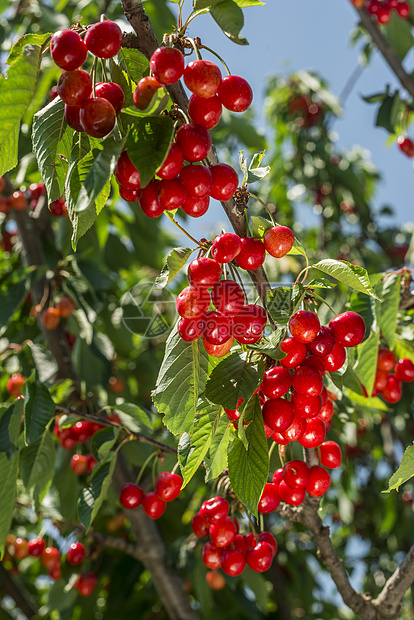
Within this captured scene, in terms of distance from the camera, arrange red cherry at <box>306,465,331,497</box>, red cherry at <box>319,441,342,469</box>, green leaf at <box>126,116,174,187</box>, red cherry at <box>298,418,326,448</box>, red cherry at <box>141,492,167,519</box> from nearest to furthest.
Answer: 1. green leaf at <box>126,116,174,187</box>
2. red cherry at <box>298,418,326,448</box>
3. red cherry at <box>306,465,331,497</box>
4. red cherry at <box>319,441,342,469</box>
5. red cherry at <box>141,492,167,519</box>

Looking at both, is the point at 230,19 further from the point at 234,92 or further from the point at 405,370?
the point at 405,370

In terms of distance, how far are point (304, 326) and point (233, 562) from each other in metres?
0.86

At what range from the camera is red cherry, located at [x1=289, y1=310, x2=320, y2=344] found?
3.70ft

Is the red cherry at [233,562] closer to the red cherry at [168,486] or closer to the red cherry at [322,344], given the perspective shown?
the red cherry at [168,486]

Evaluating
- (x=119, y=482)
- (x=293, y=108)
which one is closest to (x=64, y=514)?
(x=119, y=482)

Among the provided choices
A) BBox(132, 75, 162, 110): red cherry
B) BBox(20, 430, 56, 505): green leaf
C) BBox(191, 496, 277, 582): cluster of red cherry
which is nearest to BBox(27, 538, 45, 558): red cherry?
BBox(20, 430, 56, 505): green leaf

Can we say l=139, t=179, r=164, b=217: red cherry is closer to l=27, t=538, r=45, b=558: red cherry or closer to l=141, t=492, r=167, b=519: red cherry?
l=141, t=492, r=167, b=519: red cherry

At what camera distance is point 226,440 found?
1.28 m

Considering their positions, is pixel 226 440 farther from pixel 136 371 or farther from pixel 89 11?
pixel 89 11

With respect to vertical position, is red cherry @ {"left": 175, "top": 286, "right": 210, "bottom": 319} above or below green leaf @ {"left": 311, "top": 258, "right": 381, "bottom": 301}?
below

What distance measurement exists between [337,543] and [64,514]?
2719mm

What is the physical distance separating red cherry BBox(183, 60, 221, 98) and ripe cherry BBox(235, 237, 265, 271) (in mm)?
307

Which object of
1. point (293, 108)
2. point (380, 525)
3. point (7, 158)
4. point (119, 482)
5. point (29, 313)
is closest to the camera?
point (7, 158)

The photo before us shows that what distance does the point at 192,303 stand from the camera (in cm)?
106
